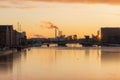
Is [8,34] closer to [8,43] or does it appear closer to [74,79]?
[8,43]

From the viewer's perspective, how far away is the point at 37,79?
1468 inches

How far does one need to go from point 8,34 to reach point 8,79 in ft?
419

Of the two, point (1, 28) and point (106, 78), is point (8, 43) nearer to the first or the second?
point (1, 28)

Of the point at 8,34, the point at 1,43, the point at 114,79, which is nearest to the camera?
the point at 114,79

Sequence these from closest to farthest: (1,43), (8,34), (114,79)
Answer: (114,79)
(1,43)
(8,34)

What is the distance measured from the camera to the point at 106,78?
126 ft

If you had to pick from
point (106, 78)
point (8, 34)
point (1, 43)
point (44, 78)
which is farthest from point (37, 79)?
point (8, 34)

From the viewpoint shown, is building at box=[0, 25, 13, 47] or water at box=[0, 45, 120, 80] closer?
water at box=[0, 45, 120, 80]

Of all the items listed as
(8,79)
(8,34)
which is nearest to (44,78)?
(8,79)

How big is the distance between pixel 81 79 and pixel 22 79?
5853mm

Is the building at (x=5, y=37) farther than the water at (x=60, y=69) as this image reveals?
→ Yes

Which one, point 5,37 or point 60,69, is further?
point 5,37

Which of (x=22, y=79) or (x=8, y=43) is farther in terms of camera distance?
(x=8, y=43)

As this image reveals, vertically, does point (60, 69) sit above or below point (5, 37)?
below
